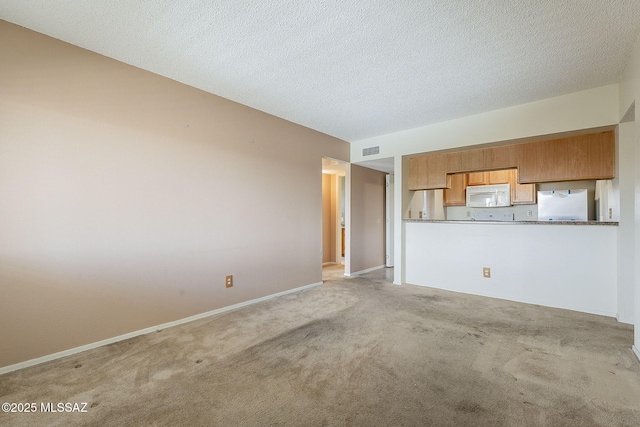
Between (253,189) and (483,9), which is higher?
(483,9)

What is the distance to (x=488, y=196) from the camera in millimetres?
5320

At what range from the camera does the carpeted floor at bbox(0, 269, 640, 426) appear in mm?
1493

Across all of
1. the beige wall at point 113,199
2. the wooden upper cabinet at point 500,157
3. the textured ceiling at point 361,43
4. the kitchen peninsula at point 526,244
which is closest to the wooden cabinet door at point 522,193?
the kitchen peninsula at point 526,244

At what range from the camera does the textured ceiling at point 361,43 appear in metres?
1.83

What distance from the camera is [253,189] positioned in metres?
3.52

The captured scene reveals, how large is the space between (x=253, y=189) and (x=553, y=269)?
388 cm

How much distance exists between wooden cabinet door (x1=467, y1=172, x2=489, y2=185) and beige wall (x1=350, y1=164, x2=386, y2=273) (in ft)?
5.83

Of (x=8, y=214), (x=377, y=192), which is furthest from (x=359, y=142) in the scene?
(x=8, y=214)

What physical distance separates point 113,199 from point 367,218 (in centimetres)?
415

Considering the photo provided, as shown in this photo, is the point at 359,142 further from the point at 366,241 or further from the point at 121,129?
the point at 121,129

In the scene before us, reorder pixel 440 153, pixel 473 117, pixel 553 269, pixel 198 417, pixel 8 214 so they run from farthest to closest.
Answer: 1. pixel 440 153
2. pixel 473 117
3. pixel 553 269
4. pixel 8 214
5. pixel 198 417
